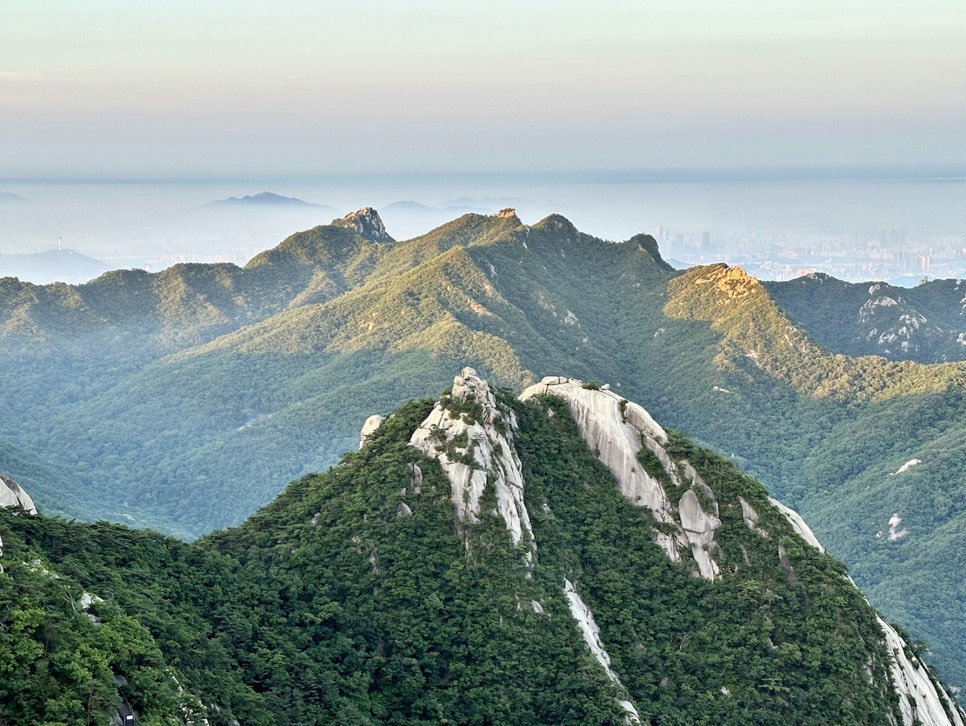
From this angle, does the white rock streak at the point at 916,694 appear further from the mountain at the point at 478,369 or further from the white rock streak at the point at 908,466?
the white rock streak at the point at 908,466

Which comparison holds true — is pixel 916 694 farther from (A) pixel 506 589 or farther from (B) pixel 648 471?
(A) pixel 506 589

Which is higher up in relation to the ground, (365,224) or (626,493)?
(365,224)

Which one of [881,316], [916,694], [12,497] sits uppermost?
[881,316]

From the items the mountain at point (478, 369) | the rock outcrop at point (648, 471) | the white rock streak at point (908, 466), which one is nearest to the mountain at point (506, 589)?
the rock outcrop at point (648, 471)

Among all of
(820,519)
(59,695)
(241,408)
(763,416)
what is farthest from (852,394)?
(59,695)

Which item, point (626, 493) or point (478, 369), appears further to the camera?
point (478, 369)

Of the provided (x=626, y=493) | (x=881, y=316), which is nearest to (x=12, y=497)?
(x=626, y=493)

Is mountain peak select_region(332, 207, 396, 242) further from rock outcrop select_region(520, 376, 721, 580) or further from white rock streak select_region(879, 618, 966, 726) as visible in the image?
white rock streak select_region(879, 618, 966, 726)

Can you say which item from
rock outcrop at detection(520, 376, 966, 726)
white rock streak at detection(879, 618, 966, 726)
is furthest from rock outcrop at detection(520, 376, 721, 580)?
white rock streak at detection(879, 618, 966, 726)
